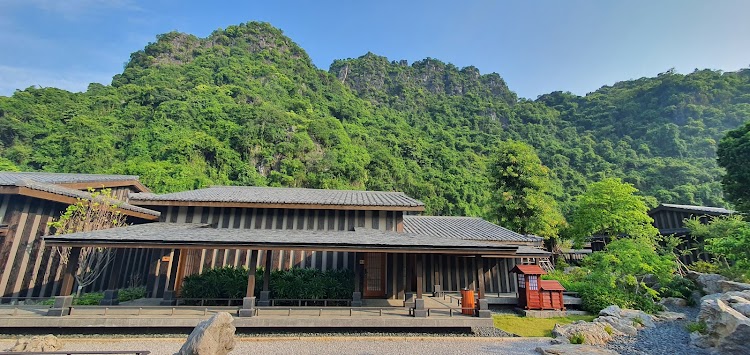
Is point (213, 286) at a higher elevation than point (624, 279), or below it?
below

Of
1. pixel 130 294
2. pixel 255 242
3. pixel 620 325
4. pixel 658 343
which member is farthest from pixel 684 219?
pixel 130 294

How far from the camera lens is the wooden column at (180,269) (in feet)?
42.3

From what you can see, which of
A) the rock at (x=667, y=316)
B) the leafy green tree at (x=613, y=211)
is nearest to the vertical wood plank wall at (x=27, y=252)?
the rock at (x=667, y=316)

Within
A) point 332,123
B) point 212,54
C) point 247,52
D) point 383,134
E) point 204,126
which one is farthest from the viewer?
point 247,52

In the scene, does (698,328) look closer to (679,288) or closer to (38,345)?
(679,288)

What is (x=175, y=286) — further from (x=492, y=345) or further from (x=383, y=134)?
(x=383, y=134)

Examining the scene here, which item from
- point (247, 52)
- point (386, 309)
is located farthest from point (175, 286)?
point (247, 52)

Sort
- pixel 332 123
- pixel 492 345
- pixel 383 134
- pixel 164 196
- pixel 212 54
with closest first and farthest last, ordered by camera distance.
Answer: pixel 492 345 < pixel 164 196 < pixel 332 123 < pixel 383 134 < pixel 212 54

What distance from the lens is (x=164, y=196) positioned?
46.1 feet

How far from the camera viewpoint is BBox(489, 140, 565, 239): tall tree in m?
23.8

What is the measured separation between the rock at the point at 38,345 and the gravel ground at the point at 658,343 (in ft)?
49.1

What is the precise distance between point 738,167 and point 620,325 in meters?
21.1

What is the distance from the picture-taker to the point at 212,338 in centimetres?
616

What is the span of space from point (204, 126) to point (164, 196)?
3551cm
